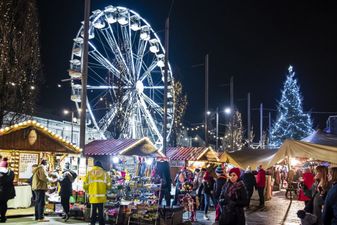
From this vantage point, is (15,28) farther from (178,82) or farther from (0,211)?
(178,82)

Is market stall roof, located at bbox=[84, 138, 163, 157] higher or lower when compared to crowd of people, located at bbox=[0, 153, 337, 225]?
higher

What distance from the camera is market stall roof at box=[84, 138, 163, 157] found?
67.0ft

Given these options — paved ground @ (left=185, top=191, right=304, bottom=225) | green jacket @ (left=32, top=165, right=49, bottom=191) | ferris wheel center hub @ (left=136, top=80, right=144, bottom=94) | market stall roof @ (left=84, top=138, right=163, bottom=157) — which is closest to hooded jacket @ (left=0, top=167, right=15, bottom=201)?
green jacket @ (left=32, top=165, right=49, bottom=191)

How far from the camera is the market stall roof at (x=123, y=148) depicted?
20.4m

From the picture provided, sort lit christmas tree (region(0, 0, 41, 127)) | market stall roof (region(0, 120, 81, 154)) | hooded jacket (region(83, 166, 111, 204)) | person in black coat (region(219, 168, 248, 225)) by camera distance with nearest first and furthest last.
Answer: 1. person in black coat (region(219, 168, 248, 225))
2. hooded jacket (region(83, 166, 111, 204))
3. market stall roof (region(0, 120, 81, 154))
4. lit christmas tree (region(0, 0, 41, 127))

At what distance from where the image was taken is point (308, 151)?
1297cm

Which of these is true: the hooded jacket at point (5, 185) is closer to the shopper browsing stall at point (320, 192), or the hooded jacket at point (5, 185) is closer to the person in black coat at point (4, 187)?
the person in black coat at point (4, 187)

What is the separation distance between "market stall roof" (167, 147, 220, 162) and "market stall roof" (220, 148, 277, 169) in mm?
1463

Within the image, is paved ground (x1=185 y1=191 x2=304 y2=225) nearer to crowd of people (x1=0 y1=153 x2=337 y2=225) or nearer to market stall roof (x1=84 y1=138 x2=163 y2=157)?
crowd of people (x1=0 y1=153 x2=337 y2=225)

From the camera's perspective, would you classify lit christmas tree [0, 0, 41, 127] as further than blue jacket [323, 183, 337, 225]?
Yes

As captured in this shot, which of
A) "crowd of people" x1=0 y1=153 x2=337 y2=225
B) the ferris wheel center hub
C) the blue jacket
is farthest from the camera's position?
the ferris wheel center hub

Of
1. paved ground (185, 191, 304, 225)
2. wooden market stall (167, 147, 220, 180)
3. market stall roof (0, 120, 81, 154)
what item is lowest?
paved ground (185, 191, 304, 225)

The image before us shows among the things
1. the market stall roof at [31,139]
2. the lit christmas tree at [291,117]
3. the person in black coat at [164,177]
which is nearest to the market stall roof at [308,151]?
the person in black coat at [164,177]

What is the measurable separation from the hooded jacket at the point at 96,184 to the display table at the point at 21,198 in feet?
16.6
